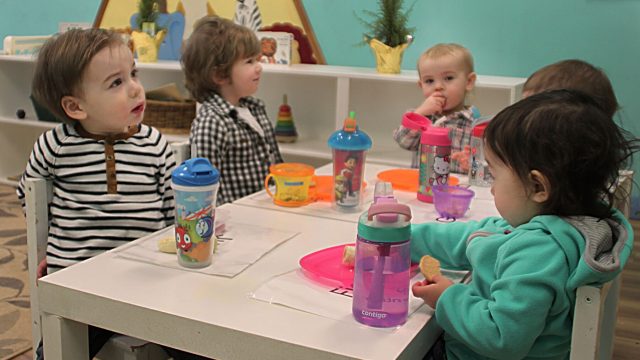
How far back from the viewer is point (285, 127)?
12.2 feet

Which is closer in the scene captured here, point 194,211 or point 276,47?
point 194,211

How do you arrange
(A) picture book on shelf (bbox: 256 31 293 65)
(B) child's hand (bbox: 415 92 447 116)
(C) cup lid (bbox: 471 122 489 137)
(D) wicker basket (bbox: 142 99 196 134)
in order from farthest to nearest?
1. (D) wicker basket (bbox: 142 99 196 134)
2. (A) picture book on shelf (bbox: 256 31 293 65)
3. (B) child's hand (bbox: 415 92 447 116)
4. (C) cup lid (bbox: 471 122 489 137)

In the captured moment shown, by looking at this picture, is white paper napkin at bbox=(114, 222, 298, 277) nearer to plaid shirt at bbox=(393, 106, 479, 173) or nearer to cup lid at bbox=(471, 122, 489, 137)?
cup lid at bbox=(471, 122, 489, 137)

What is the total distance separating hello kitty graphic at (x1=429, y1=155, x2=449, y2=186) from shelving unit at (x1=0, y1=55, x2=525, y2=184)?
135cm

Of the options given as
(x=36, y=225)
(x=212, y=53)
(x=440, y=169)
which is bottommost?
(x=36, y=225)

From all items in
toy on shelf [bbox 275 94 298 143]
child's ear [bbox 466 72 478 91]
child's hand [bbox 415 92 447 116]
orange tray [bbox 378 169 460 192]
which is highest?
child's ear [bbox 466 72 478 91]

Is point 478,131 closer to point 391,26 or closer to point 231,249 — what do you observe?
point 231,249

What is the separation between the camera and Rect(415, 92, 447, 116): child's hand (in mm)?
2635

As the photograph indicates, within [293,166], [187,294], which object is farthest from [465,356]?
[293,166]

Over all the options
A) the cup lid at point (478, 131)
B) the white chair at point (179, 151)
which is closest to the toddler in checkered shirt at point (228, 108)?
the white chair at point (179, 151)

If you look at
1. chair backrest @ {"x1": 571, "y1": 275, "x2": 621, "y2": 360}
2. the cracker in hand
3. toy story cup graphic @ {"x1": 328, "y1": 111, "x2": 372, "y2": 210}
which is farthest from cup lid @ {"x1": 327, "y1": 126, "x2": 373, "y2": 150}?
chair backrest @ {"x1": 571, "y1": 275, "x2": 621, "y2": 360}

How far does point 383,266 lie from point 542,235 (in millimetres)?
246

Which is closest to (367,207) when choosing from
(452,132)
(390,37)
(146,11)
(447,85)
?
(452,132)

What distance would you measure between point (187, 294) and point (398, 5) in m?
2.39
